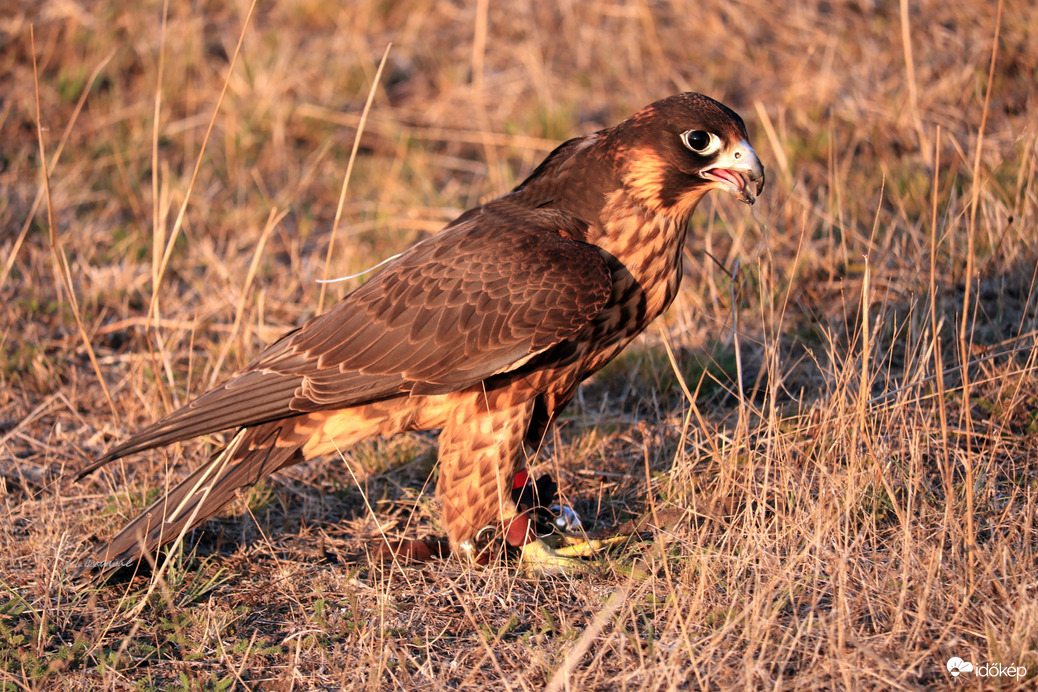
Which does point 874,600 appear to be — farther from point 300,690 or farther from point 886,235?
point 886,235

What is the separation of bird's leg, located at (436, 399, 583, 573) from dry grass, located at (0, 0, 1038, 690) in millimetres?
158

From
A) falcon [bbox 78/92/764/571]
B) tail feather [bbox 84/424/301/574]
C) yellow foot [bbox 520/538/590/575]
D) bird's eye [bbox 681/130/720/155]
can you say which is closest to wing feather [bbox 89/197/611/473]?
falcon [bbox 78/92/764/571]

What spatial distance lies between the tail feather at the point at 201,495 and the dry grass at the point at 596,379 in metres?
0.11

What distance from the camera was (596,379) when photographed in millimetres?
4215

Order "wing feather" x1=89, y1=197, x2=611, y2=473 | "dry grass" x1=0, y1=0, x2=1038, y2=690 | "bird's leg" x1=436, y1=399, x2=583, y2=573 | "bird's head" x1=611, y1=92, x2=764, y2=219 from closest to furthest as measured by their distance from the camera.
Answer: "dry grass" x1=0, y1=0, x2=1038, y2=690 → "wing feather" x1=89, y1=197, x2=611, y2=473 → "bird's head" x1=611, y1=92, x2=764, y2=219 → "bird's leg" x1=436, y1=399, x2=583, y2=573

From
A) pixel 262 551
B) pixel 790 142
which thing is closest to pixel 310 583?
pixel 262 551

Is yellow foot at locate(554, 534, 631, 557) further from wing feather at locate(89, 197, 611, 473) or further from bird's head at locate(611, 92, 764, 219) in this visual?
bird's head at locate(611, 92, 764, 219)

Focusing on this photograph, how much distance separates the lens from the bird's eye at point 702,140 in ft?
9.71

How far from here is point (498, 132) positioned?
6.04 meters

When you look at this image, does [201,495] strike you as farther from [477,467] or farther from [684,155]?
[684,155]

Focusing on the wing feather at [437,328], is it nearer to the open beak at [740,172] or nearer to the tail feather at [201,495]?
the tail feather at [201,495]

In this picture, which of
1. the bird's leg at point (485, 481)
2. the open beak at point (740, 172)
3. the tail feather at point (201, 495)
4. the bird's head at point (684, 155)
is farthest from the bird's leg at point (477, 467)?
the open beak at point (740, 172)

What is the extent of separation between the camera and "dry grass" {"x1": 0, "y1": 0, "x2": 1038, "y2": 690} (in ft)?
8.48

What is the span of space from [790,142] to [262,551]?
3.68 m
